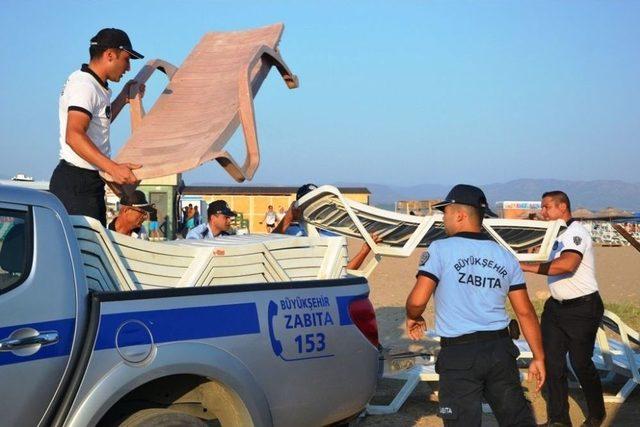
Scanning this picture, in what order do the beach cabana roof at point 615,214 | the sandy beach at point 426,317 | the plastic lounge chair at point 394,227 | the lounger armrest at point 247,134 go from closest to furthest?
1. the lounger armrest at point 247,134
2. the plastic lounge chair at point 394,227
3. the sandy beach at point 426,317
4. the beach cabana roof at point 615,214

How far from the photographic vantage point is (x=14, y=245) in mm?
3879

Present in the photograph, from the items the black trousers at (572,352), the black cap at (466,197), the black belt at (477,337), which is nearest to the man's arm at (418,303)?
the black belt at (477,337)

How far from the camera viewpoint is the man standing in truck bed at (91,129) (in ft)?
15.4

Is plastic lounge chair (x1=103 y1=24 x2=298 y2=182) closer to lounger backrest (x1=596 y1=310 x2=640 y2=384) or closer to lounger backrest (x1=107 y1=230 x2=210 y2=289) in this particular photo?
lounger backrest (x1=107 y1=230 x2=210 y2=289)

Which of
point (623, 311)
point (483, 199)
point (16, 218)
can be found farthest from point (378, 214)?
point (623, 311)

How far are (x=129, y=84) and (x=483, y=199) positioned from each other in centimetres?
244

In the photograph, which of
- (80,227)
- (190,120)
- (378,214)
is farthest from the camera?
(378,214)

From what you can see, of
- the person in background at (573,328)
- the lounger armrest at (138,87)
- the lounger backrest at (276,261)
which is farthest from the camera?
the person in background at (573,328)

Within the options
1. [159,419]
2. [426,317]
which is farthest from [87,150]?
[426,317]

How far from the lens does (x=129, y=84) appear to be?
18.8ft

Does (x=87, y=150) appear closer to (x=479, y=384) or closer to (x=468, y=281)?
(x=468, y=281)

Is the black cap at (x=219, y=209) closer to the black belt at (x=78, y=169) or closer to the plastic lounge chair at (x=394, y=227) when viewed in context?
the plastic lounge chair at (x=394, y=227)

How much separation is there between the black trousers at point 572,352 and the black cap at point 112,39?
4164 millimetres

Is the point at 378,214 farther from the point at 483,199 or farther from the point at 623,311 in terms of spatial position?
the point at 623,311
